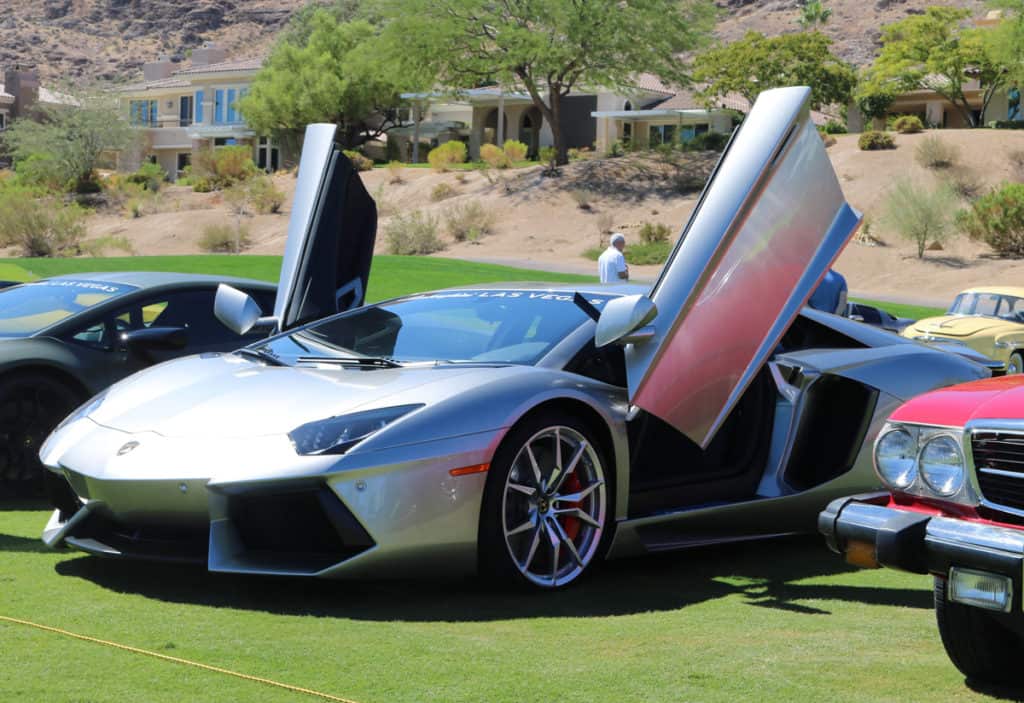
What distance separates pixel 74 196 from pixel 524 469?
69.3 meters

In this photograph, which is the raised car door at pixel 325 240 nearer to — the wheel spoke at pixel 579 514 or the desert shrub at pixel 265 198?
the wheel spoke at pixel 579 514

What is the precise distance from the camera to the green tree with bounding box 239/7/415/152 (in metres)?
74.2

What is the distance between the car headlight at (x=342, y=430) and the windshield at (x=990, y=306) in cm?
1503

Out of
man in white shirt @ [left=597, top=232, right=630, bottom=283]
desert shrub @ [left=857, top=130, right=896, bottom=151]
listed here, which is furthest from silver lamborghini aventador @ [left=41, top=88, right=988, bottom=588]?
desert shrub @ [left=857, top=130, right=896, bottom=151]

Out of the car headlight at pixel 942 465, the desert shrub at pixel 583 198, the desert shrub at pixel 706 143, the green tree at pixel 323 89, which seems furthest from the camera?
the green tree at pixel 323 89

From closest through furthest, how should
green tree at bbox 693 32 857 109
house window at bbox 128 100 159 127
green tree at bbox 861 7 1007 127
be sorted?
green tree at bbox 693 32 857 109
green tree at bbox 861 7 1007 127
house window at bbox 128 100 159 127

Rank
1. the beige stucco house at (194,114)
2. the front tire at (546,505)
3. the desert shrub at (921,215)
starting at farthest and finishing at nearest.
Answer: the beige stucco house at (194,114)
the desert shrub at (921,215)
the front tire at (546,505)

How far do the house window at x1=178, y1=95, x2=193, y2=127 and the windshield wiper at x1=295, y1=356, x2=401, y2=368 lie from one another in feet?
308

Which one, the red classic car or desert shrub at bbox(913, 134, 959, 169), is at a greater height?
desert shrub at bbox(913, 134, 959, 169)

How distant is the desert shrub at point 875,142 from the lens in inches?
2212

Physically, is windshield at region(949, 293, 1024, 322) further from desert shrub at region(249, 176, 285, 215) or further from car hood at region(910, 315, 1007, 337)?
desert shrub at region(249, 176, 285, 215)

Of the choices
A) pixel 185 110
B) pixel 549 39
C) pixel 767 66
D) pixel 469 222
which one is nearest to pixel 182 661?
pixel 469 222

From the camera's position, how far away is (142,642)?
4.35m

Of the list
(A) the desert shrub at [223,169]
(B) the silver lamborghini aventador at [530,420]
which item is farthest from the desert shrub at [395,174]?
(B) the silver lamborghini aventador at [530,420]
